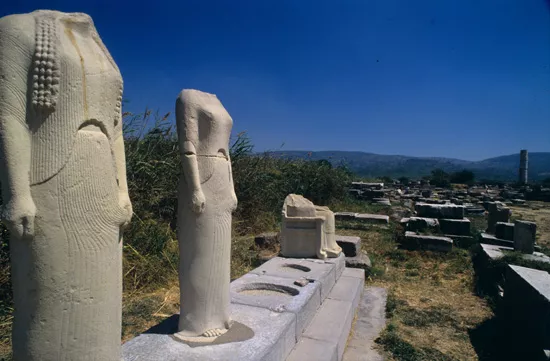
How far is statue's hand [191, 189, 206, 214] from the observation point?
304 centimetres

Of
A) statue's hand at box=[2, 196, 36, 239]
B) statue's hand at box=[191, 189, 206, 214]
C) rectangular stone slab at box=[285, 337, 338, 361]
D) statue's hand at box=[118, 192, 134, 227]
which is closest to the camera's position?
statue's hand at box=[2, 196, 36, 239]

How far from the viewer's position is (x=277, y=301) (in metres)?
3.96

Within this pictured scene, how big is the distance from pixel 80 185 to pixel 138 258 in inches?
166

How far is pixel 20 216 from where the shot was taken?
1.66 m

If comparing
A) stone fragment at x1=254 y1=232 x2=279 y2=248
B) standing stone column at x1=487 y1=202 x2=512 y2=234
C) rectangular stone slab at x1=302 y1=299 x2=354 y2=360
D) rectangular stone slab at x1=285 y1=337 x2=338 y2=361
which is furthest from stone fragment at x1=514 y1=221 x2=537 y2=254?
rectangular stone slab at x1=285 y1=337 x2=338 y2=361

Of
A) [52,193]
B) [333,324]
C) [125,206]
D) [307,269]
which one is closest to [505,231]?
[307,269]

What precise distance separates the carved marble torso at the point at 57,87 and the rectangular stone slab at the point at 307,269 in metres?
3.57

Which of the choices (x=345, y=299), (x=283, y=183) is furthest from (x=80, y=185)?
(x=283, y=183)

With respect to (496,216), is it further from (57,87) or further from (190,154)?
(57,87)

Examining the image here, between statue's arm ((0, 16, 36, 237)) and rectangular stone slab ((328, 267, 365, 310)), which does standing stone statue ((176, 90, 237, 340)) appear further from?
rectangular stone slab ((328, 267, 365, 310))

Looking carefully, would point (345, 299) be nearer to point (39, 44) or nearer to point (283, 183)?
point (39, 44)

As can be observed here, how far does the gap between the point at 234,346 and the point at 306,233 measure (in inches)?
129

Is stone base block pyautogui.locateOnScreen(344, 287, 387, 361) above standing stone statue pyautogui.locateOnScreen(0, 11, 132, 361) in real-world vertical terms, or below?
below

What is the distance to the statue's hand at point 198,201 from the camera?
9.99ft
